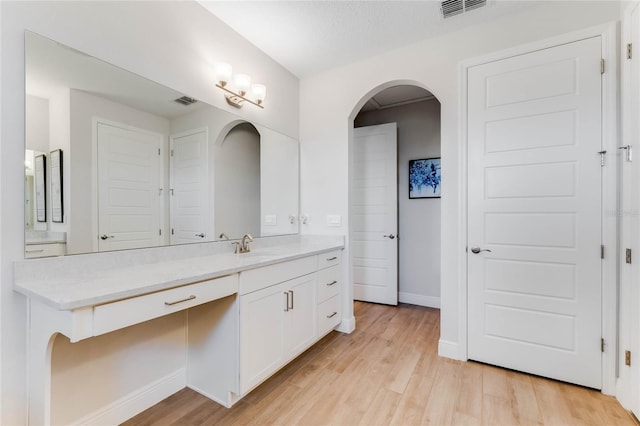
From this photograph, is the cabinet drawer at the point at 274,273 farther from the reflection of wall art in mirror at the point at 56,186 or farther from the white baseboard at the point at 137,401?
the reflection of wall art in mirror at the point at 56,186

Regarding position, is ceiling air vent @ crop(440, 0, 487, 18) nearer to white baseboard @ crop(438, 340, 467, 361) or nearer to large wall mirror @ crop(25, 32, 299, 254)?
large wall mirror @ crop(25, 32, 299, 254)

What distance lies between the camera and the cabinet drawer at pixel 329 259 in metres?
2.47

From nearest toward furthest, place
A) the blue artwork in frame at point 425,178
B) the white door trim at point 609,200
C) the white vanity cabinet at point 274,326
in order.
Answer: the white vanity cabinet at point 274,326 < the white door trim at point 609,200 < the blue artwork in frame at point 425,178

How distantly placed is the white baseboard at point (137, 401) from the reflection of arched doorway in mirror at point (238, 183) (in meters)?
0.97

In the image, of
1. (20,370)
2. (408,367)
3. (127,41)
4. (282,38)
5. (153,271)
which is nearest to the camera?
(20,370)

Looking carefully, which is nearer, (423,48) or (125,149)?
(125,149)

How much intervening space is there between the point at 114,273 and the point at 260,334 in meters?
0.87

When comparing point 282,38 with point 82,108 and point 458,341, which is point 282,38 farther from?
point 458,341

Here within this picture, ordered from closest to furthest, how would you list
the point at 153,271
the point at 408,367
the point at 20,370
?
1. the point at 20,370
2. the point at 153,271
3. the point at 408,367

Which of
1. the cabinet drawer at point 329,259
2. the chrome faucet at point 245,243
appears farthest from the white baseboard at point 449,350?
the chrome faucet at point 245,243

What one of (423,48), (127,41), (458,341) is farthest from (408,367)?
(127,41)

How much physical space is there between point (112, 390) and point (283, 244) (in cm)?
161

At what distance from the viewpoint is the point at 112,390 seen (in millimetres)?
1582

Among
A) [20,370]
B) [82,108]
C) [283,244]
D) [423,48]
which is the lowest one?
[20,370]
